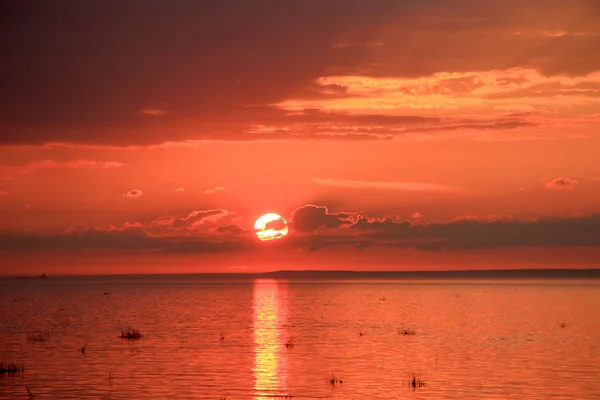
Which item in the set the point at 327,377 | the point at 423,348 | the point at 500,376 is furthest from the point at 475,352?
the point at 327,377

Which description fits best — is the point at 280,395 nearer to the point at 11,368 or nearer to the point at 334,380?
the point at 334,380

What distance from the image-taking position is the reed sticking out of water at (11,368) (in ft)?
155

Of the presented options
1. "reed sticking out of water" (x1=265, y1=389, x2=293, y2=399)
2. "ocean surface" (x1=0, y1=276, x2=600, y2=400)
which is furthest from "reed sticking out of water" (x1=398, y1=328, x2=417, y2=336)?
"reed sticking out of water" (x1=265, y1=389, x2=293, y2=399)

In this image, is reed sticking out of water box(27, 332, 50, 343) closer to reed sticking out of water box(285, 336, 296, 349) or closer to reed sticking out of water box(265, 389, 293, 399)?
reed sticking out of water box(285, 336, 296, 349)

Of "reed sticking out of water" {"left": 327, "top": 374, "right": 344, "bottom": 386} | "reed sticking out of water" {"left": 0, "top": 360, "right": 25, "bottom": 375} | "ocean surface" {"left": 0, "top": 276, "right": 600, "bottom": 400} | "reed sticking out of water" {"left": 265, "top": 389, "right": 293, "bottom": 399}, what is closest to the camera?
"reed sticking out of water" {"left": 265, "top": 389, "right": 293, "bottom": 399}

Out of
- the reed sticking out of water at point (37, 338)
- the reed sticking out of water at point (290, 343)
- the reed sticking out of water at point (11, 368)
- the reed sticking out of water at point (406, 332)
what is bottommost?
the reed sticking out of water at point (11, 368)

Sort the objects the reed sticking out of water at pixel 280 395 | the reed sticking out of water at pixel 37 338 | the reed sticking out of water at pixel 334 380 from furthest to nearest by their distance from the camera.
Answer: the reed sticking out of water at pixel 37 338, the reed sticking out of water at pixel 334 380, the reed sticking out of water at pixel 280 395

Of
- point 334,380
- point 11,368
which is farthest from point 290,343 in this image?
point 11,368

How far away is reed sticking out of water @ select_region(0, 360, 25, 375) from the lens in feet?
155

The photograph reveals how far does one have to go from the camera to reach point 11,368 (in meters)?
47.9

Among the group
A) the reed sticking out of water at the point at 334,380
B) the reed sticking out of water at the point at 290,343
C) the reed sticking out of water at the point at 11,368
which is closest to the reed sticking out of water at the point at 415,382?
the reed sticking out of water at the point at 334,380

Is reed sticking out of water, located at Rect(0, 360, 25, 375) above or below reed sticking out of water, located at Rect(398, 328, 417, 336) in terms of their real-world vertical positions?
below

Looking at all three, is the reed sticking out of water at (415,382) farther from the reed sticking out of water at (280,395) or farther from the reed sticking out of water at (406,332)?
the reed sticking out of water at (406,332)

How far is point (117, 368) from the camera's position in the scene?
48906 millimetres
